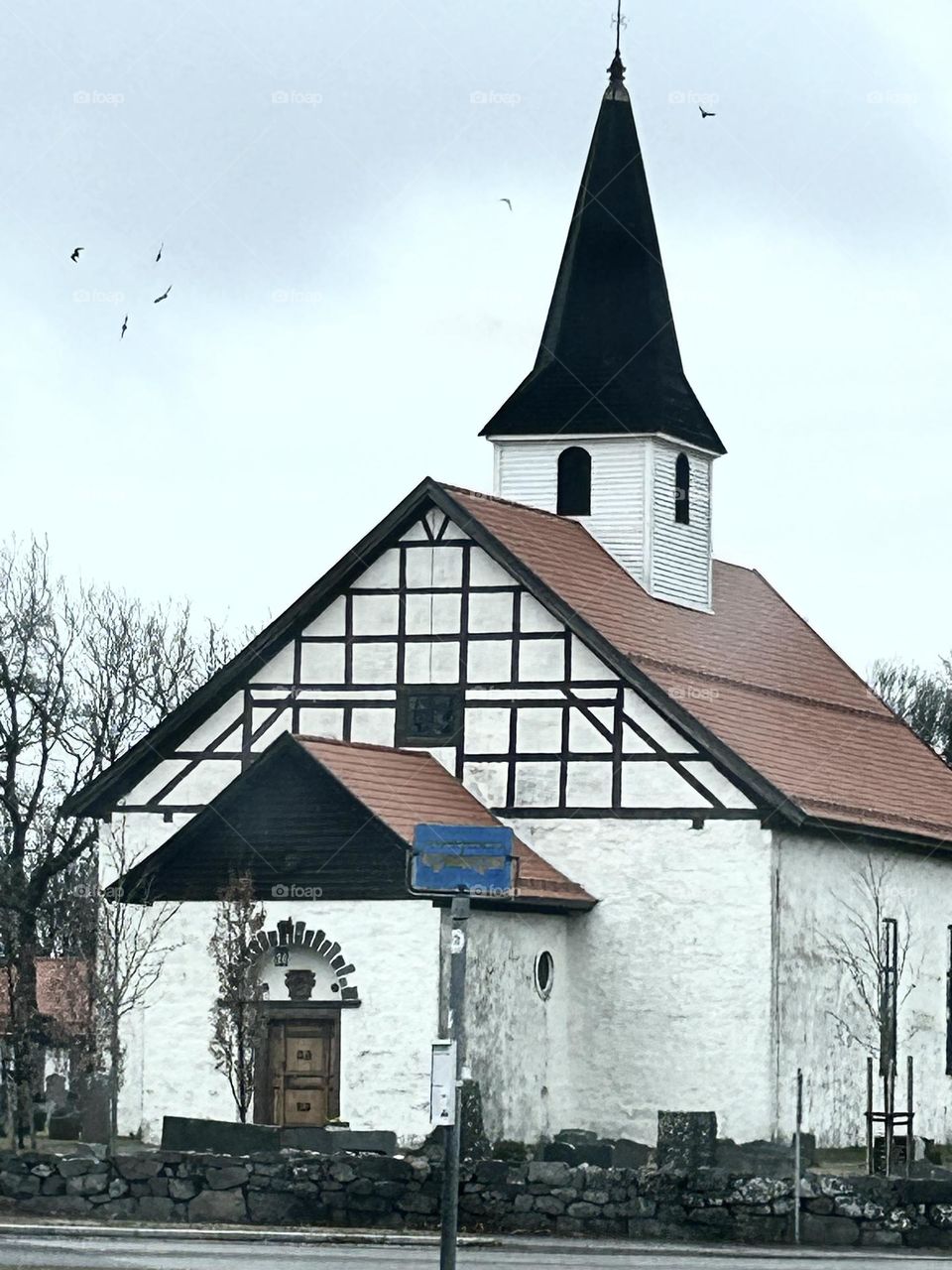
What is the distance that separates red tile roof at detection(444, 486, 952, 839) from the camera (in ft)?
138

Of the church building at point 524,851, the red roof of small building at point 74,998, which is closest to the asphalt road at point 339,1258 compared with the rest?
the church building at point 524,851

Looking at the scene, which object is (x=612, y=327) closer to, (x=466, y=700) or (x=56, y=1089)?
(x=466, y=700)

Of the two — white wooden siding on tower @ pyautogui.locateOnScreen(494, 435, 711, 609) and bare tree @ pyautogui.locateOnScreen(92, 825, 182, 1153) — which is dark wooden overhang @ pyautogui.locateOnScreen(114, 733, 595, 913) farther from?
white wooden siding on tower @ pyautogui.locateOnScreen(494, 435, 711, 609)

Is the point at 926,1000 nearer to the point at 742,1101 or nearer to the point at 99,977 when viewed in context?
the point at 742,1101

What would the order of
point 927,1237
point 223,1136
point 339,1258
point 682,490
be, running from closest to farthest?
1. point 339,1258
2. point 927,1237
3. point 223,1136
4. point 682,490

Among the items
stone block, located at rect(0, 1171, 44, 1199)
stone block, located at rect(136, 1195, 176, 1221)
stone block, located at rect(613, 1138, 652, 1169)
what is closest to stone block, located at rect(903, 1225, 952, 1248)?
stone block, located at rect(613, 1138, 652, 1169)

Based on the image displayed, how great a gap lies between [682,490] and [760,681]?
3.94 meters

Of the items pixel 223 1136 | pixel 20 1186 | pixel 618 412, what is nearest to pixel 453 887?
pixel 20 1186

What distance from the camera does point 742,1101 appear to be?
130 ft

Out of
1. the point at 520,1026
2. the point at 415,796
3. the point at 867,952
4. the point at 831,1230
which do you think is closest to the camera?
the point at 831,1230

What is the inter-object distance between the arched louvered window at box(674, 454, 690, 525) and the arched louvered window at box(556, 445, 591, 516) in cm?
163

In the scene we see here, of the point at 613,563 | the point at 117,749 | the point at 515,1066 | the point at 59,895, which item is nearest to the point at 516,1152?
the point at 515,1066

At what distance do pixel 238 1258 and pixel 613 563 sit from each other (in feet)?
76.0

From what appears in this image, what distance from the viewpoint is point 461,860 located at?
21656 mm
